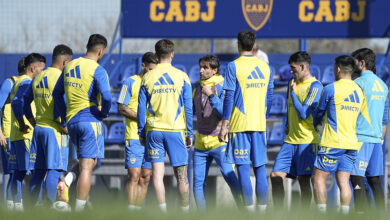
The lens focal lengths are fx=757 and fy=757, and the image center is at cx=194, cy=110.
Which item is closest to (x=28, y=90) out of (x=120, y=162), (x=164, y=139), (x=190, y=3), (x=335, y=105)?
(x=164, y=139)

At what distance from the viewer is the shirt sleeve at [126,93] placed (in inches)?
397

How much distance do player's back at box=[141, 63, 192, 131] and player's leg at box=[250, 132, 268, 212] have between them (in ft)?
2.72

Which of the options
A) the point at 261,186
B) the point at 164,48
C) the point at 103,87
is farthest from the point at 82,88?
the point at 261,186

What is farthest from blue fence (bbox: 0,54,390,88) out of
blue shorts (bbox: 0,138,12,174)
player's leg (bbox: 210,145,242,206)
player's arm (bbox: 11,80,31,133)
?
player's arm (bbox: 11,80,31,133)

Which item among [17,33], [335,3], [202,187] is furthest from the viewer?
[17,33]

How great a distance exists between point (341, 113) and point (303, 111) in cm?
64

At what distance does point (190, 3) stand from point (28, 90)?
22.4ft

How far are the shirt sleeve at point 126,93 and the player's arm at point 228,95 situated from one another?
6.74ft

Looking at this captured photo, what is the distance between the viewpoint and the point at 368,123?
9023 millimetres

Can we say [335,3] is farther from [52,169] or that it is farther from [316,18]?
[52,169]

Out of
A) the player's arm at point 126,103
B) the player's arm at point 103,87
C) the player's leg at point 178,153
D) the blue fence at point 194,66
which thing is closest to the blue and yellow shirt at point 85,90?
the player's arm at point 103,87

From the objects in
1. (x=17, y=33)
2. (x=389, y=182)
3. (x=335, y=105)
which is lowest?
(x=389, y=182)

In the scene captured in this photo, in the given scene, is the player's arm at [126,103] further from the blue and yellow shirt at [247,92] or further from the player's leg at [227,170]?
the blue and yellow shirt at [247,92]

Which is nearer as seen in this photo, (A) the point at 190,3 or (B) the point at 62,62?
(B) the point at 62,62
